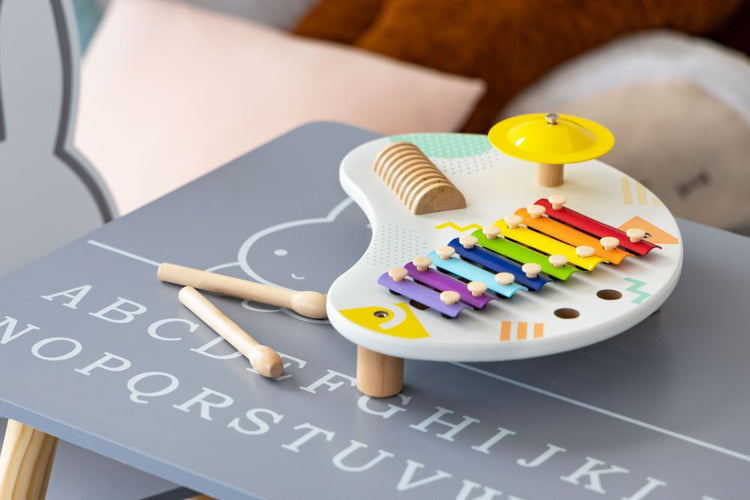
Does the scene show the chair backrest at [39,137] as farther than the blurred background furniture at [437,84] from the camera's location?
No

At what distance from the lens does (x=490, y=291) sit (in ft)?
2.69

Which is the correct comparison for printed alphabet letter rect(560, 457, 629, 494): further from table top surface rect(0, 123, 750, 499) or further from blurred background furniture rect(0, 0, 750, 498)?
blurred background furniture rect(0, 0, 750, 498)

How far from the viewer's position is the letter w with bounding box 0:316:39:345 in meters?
0.85

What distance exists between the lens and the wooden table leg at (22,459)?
85 centimetres

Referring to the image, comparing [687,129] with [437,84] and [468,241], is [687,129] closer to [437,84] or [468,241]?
[437,84]

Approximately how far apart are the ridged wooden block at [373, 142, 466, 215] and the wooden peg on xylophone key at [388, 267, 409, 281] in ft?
0.38

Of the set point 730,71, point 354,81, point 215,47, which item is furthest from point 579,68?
point 215,47

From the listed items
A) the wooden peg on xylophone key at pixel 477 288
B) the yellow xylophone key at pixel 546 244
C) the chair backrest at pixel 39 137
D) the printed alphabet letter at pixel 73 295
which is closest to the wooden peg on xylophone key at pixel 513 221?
the yellow xylophone key at pixel 546 244

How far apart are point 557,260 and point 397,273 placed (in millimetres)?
122

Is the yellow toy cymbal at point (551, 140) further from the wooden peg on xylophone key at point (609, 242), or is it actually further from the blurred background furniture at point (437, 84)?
the blurred background furniture at point (437, 84)

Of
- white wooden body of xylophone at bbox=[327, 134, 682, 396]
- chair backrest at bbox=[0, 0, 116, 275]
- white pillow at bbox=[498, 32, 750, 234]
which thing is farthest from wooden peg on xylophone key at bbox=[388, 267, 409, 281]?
white pillow at bbox=[498, 32, 750, 234]

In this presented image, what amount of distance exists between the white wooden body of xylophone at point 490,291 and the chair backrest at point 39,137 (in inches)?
18.1

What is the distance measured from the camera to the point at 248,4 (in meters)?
1.93

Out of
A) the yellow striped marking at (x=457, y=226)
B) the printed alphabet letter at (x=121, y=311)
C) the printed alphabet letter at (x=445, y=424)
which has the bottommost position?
the printed alphabet letter at (x=445, y=424)
